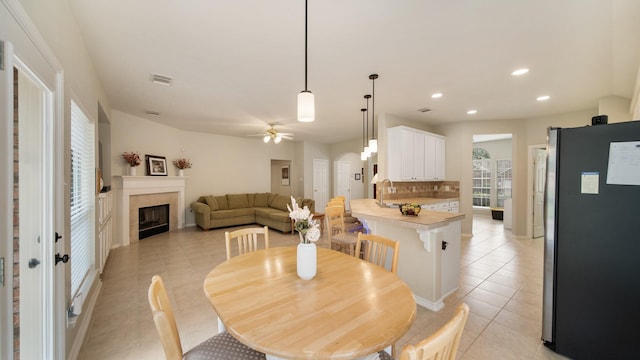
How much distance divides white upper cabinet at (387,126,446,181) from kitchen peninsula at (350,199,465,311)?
2.07 metres

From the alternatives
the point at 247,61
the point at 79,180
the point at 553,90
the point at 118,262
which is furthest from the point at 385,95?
the point at 118,262

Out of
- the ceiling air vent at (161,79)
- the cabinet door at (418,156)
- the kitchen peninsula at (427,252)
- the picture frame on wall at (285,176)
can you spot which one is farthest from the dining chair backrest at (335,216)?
the picture frame on wall at (285,176)

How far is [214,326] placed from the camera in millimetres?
2281

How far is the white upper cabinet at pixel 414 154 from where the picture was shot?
474 centimetres

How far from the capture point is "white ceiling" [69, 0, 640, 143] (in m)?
1.88

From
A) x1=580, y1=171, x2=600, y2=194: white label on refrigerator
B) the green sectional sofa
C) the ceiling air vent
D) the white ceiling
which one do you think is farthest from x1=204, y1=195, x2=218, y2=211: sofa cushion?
x1=580, y1=171, x2=600, y2=194: white label on refrigerator

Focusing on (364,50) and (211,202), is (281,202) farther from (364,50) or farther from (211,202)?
(364,50)

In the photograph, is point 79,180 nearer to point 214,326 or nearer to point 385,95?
point 214,326

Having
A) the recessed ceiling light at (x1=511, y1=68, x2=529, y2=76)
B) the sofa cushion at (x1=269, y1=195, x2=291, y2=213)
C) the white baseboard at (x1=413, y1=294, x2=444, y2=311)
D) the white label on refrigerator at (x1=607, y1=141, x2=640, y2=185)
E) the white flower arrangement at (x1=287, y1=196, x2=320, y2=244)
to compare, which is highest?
the recessed ceiling light at (x1=511, y1=68, x2=529, y2=76)

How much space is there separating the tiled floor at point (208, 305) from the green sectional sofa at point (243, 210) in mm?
1434

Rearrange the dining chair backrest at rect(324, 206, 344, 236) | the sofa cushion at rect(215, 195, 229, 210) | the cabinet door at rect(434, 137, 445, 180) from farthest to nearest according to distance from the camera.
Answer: the sofa cushion at rect(215, 195, 229, 210)
the cabinet door at rect(434, 137, 445, 180)
the dining chair backrest at rect(324, 206, 344, 236)

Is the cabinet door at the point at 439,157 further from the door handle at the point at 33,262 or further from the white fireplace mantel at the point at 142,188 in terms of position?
the white fireplace mantel at the point at 142,188

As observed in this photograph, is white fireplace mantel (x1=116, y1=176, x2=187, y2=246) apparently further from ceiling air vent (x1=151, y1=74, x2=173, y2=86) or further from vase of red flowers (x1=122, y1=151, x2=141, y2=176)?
ceiling air vent (x1=151, y1=74, x2=173, y2=86)

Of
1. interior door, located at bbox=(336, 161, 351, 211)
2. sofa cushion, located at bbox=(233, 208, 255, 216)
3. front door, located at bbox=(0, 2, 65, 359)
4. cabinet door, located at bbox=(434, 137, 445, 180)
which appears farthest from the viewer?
interior door, located at bbox=(336, 161, 351, 211)
